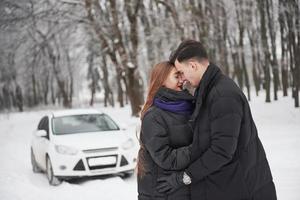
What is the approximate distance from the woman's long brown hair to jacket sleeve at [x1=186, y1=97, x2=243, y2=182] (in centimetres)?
53

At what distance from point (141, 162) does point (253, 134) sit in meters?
0.84

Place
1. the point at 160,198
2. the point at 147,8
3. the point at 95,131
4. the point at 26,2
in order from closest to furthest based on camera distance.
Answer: the point at 160,198
the point at 95,131
the point at 26,2
the point at 147,8

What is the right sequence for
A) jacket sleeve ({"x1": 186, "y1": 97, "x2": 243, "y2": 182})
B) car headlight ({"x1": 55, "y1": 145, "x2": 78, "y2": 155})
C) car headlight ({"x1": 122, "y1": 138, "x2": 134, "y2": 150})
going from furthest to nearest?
car headlight ({"x1": 122, "y1": 138, "x2": 134, "y2": 150}), car headlight ({"x1": 55, "y1": 145, "x2": 78, "y2": 155}), jacket sleeve ({"x1": 186, "y1": 97, "x2": 243, "y2": 182})

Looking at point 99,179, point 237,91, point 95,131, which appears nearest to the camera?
point 237,91

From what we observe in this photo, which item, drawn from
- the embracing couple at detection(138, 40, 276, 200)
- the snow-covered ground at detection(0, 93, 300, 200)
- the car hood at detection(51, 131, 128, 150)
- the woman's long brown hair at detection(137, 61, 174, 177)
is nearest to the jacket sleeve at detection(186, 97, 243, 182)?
the embracing couple at detection(138, 40, 276, 200)

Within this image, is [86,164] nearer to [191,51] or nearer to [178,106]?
[178,106]

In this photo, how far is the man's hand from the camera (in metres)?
3.36

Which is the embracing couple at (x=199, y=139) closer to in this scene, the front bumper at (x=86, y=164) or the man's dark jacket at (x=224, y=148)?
the man's dark jacket at (x=224, y=148)

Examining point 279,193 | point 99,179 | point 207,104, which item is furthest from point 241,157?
point 99,179

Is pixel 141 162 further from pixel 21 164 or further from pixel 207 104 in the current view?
pixel 21 164

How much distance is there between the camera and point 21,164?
47.3 feet

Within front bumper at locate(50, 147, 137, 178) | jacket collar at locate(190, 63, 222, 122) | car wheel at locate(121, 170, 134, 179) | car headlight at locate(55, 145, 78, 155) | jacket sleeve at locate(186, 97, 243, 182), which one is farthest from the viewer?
car wheel at locate(121, 170, 134, 179)

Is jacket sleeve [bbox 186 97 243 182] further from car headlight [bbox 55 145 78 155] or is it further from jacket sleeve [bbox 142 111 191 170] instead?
car headlight [bbox 55 145 78 155]

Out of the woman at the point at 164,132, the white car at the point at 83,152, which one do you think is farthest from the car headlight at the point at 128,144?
the woman at the point at 164,132
